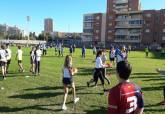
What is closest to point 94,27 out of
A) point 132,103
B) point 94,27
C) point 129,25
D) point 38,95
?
point 94,27

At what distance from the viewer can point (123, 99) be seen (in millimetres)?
4414

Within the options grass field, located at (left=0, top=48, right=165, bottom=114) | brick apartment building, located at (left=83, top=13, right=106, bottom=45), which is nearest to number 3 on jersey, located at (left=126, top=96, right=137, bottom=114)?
grass field, located at (left=0, top=48, right=165, bottom=114)

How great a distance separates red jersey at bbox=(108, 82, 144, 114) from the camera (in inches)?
172

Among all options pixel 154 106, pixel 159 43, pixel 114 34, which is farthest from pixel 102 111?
pixel 114 34

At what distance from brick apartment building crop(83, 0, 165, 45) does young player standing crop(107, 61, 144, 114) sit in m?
101

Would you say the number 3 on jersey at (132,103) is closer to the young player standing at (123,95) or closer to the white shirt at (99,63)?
the young player standing at (123,95)

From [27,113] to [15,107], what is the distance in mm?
919

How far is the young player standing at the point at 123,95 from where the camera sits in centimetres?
438

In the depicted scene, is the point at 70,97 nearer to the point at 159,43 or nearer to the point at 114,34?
the point at 159,43

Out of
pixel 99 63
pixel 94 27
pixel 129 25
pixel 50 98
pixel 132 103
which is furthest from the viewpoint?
pixel 94 27

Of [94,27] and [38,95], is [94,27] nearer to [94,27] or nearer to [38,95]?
[94,27]

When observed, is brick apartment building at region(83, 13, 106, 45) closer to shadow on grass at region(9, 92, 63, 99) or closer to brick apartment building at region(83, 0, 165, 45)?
brick apartment building at region(83, 0, 165, 45)

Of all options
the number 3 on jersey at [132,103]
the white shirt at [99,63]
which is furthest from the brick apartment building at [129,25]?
the number 3 on jersey at [132,103]

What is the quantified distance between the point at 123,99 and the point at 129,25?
11299cm
